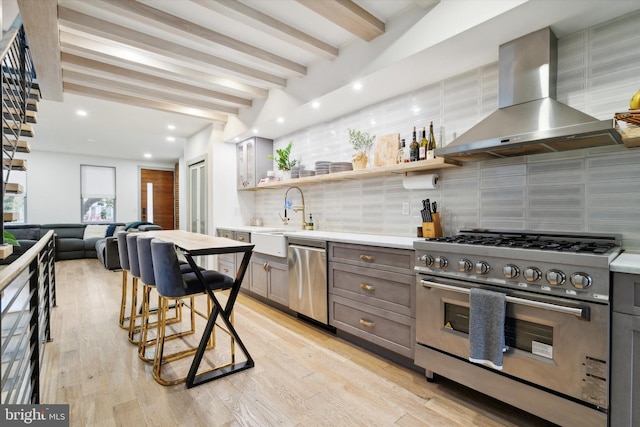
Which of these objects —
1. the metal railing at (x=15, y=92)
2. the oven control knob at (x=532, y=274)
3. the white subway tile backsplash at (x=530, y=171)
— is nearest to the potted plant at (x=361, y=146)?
the white subway tile backsplash at (x=530, y=171)

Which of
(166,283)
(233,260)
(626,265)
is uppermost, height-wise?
(626,265)

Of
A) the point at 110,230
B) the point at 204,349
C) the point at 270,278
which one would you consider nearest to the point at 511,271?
the point at 204,349

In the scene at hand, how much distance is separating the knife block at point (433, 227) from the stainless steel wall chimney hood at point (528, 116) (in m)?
0.59

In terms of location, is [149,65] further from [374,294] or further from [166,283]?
[374,294]

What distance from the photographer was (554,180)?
2023 millimetres

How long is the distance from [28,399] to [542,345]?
2.73 metres

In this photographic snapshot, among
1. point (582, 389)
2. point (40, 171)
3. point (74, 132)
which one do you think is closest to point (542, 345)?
point (582, 389)

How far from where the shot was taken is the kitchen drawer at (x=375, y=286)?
2172mm

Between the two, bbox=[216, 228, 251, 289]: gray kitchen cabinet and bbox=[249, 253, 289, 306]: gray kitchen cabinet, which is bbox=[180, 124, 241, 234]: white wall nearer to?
bbox=[216, 228, 251, 289]: gray kitchen cabinet

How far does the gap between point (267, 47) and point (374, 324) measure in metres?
2.70

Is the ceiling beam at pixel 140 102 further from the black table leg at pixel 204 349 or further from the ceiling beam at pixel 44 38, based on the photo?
the black table leg at pixel 204 349

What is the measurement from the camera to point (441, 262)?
75.5 inches

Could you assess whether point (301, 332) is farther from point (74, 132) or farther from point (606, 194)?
point (74, 132)

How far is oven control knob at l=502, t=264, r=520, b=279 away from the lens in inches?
64.2
